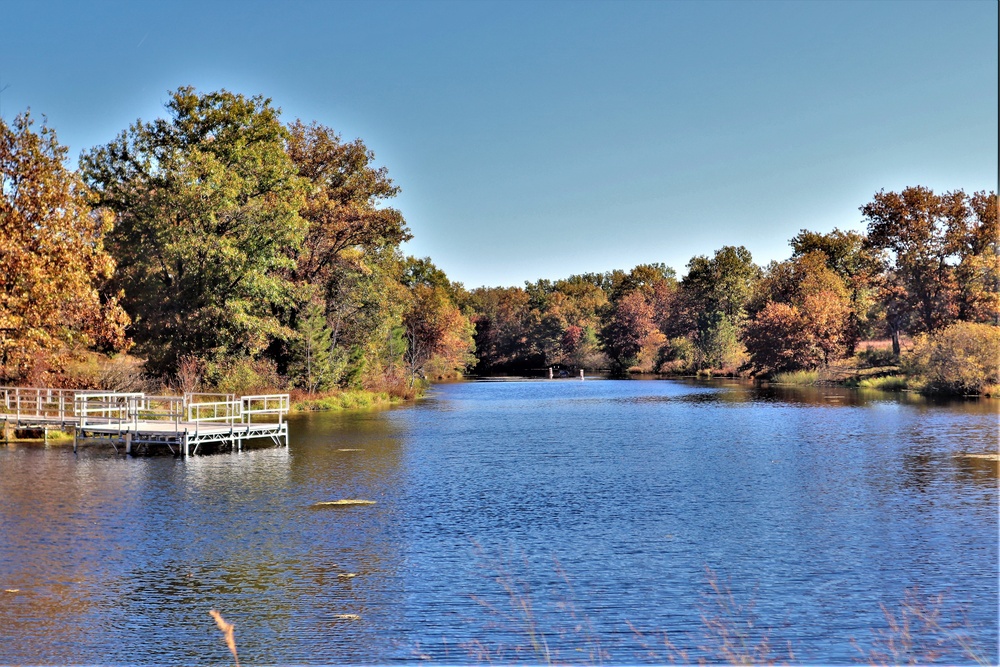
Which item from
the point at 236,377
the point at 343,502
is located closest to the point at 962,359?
the point at 236,377

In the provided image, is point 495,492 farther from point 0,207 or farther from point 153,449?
point 0,207

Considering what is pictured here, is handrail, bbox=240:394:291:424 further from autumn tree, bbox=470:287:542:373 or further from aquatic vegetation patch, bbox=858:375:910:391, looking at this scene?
autumn tree, bbox=470:287:542:373

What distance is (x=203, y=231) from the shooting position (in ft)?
176

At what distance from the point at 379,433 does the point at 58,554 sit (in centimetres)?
2596

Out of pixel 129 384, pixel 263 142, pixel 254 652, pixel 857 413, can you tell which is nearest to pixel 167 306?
pixel 129 384

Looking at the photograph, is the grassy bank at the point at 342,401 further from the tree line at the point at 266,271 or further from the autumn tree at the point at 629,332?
the autumn tree at the point at 629,332

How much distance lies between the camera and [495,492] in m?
27.4

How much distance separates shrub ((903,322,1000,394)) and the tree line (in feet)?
3.58

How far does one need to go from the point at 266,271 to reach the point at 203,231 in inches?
224

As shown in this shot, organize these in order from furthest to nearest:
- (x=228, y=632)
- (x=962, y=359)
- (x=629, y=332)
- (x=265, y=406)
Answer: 1. (x=629, y=332)
2. (x=962, y=359)
3. (x=265, y=406)
4. (x=228, y=632)

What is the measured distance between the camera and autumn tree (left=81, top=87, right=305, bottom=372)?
5228cm

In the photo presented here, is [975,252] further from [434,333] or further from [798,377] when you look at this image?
[434,333]

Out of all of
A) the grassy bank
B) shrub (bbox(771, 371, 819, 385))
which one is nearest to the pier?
the grassy bank

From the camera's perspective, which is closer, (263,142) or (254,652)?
(254,652)
